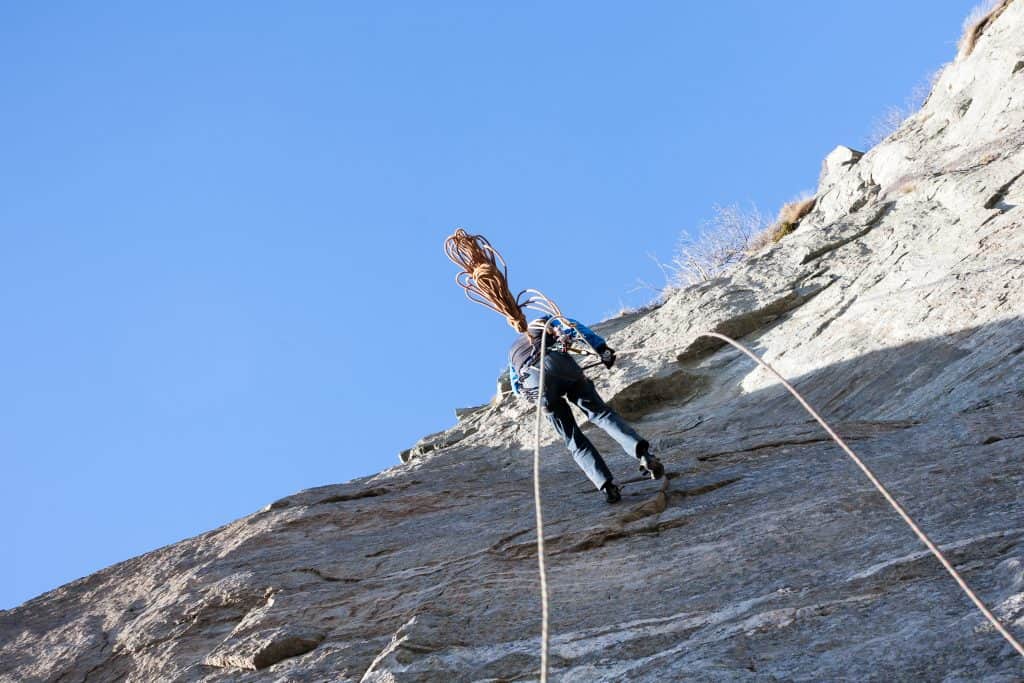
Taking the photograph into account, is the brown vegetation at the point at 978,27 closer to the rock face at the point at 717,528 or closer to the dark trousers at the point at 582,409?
the rock face at the point at 717,528

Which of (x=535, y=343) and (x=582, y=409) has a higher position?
(x=535, y=343)

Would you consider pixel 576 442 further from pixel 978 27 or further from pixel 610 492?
pixel 978 27

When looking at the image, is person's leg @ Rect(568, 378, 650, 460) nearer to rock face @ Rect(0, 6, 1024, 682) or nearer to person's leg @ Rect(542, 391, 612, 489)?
person's leg @ Rect(542, 391, 612, 489)

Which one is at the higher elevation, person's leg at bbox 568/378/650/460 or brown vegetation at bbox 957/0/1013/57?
brown vegetation at bbox 957/0/1013/57

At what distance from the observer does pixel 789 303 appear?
12.9 metres

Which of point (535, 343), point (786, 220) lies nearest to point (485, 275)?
point (535, 343)

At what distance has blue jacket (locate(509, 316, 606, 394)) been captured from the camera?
8906mm

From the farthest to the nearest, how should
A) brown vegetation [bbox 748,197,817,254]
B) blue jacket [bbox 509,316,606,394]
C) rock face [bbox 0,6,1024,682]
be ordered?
1. brown vegetation [bbox 748,197,817,254]
2. blue jacket [bbox 509,316,606,394]
3. rock face [bbox 0,6,1024,682]

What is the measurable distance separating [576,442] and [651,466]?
0.61 metres

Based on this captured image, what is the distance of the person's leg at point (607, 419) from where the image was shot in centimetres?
851

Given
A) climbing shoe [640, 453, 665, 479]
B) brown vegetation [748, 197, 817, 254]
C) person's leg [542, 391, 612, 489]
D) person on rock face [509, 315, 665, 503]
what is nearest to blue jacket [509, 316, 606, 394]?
person on rock face [509, 315, 665, 503]

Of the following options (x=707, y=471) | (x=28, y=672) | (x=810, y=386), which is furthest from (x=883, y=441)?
(x=28, y=672)

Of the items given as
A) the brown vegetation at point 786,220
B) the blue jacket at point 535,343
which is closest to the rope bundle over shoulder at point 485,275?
the blue jacket at point 535,343

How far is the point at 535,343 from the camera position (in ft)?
29.6
